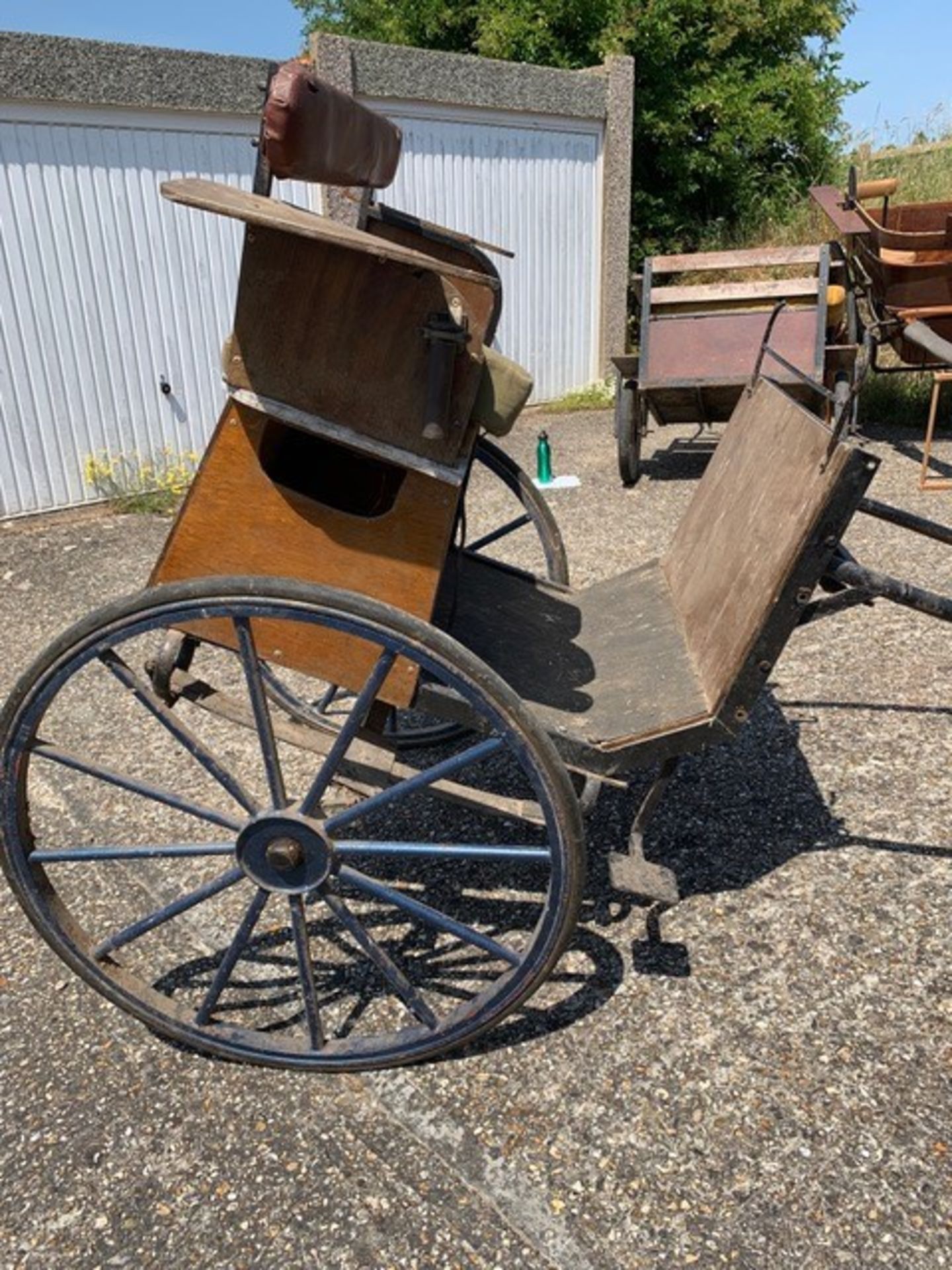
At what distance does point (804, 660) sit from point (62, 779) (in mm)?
2727

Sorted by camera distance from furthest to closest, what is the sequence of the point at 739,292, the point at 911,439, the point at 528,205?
the point at 528,205 < the point at 911,439 < the point at 739,292

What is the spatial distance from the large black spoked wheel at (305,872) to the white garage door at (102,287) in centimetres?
393

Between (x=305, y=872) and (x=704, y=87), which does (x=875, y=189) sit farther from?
(x=305, y=872)

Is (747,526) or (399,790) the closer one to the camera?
(399,790)

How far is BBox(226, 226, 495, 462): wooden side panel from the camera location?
6.26 feet

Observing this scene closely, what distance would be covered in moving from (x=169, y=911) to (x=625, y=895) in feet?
3.85

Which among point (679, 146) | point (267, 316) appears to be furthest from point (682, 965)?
point (679, 146)

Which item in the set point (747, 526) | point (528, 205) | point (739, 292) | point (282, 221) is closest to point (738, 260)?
point (739, 292)

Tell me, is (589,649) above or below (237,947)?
above

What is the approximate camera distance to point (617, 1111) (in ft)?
6.69

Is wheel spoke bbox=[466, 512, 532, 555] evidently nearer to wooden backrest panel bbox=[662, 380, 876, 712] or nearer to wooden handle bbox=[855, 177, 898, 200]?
wooden backrest panel bbox=[662, 380, 876, 712]

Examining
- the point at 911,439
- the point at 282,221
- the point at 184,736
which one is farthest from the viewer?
the point at 911,439

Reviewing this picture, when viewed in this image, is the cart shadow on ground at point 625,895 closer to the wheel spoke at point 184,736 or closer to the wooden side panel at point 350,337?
the wheel spoke at point 184,736

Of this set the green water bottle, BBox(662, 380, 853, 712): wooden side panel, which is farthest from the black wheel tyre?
the green water bottle
